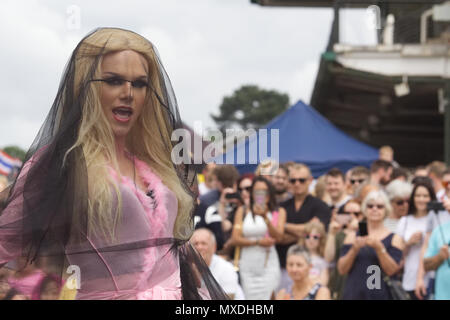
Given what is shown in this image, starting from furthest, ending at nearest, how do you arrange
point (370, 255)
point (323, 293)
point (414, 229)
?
point (414, 229) < point (370, 255) < point (323, 293)

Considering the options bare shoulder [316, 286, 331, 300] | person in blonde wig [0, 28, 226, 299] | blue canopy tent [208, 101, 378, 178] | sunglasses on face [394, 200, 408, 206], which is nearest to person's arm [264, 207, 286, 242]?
bare shoulder [316, 286, 331, 300]

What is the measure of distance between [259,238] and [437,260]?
126 cm

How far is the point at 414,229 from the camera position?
20.9 feet

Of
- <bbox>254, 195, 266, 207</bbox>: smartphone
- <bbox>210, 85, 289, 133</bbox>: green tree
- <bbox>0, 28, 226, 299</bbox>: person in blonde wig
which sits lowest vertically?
<bbox>210, 85, 289, 133</bbox>: green tree

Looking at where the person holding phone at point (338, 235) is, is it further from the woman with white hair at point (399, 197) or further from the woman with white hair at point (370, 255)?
the woman with white hair at point (399, 197)

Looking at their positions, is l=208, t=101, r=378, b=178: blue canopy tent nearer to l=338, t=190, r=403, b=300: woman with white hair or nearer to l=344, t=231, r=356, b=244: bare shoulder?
l=344, t=231, r=356, b=244: bare shoulder

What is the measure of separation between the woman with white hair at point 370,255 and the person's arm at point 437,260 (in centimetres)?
23

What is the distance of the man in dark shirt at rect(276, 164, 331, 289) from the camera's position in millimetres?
6527

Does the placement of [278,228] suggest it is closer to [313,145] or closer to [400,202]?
[400,202]

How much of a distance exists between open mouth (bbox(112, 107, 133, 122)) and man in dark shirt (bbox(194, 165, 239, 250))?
3.56m

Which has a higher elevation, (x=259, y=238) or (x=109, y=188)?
(x=109, y=188)

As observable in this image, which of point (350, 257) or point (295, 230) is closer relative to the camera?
point (350, 257)

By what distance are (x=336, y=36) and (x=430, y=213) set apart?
929 cm

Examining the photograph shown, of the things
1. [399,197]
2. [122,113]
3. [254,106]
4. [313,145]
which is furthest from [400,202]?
[254,106]
